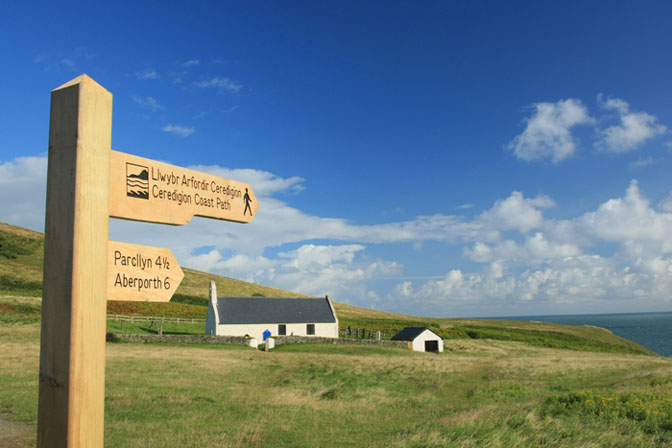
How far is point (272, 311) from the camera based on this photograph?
48.2 m

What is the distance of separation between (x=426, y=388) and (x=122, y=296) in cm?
1689

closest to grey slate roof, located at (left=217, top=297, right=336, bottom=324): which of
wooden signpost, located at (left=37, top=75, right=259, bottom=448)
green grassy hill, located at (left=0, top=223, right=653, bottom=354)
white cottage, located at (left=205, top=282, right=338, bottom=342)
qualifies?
white cottage, located at (left=205, top=282, right=338, bottom=342)

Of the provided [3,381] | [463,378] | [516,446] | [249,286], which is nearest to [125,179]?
[516,446]

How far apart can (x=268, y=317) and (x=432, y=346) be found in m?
16.3

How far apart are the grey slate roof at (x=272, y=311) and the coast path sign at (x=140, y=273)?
4136 cm

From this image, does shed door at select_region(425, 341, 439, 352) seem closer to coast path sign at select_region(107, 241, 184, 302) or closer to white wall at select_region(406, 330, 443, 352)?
white wall at select_region(406, 330, 443, 352)

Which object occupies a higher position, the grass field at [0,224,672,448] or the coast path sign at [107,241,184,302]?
the coast path sign at [107,241,184,302]

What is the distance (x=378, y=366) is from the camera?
82.1 feet

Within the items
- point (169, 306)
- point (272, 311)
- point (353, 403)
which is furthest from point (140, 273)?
point (169, 306)

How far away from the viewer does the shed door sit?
141 ft

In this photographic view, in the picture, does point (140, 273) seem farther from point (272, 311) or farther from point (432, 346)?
point (272, 311)

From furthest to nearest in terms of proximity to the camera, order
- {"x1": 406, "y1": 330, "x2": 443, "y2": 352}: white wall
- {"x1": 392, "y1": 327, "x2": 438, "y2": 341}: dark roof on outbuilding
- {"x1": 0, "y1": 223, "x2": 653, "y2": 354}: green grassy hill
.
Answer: {"x1": 0, "y1": 223, "x2": 653, "y2": 354}: green grassy hill, {"x1": 392, "y1": 327, "x2": 438, "y2": 341}: dark roof on outbuilding, {"x1": 406, "y1": 330, "x2": 443, "y2": 352}: white wall

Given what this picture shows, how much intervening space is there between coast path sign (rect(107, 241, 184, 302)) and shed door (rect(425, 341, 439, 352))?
4120 centimetres

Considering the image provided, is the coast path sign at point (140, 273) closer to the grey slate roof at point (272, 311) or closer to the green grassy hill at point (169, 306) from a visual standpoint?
the green grassy hill at point (169, 306)
